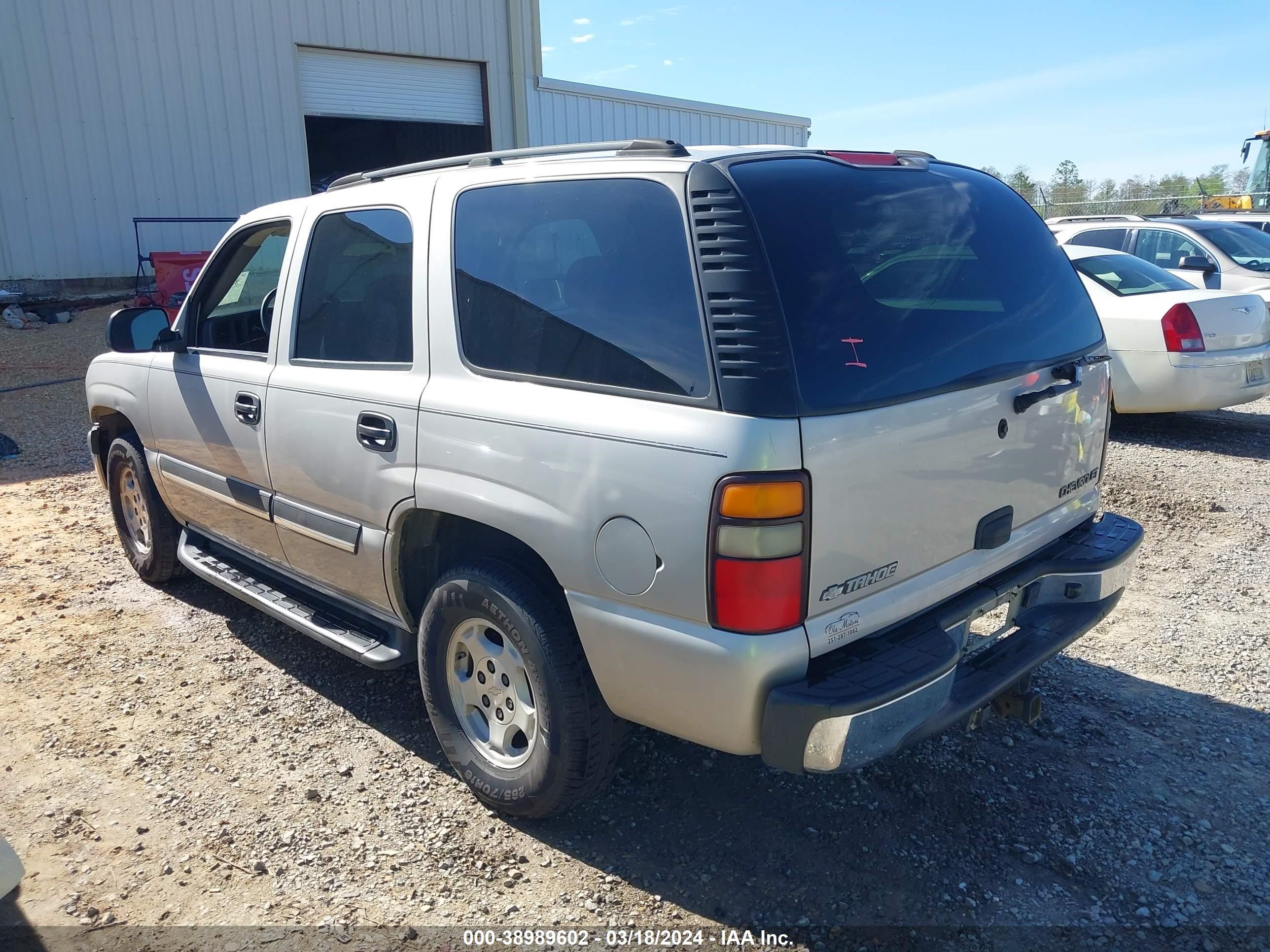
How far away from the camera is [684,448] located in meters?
2.31

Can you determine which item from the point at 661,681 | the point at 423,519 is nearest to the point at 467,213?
the point at 423,519

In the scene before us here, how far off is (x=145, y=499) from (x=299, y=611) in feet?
5.45

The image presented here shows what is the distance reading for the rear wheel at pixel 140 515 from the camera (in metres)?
4.86

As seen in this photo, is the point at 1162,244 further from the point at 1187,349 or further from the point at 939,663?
the point at 939,663

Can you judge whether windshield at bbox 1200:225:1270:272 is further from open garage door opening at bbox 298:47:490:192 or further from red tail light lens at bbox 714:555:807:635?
open garage door opening at bbox 298:47:490:192

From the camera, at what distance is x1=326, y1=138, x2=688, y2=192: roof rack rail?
8.73 feet

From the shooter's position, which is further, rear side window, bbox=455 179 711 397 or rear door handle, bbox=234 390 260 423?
rear door handle, bbox=234 390 260 423

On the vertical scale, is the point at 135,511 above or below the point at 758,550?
below

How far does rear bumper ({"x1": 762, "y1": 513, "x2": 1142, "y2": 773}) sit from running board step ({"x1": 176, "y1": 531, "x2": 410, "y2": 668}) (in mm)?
1593

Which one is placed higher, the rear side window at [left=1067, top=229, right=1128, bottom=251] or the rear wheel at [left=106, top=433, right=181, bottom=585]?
the rear side window at [left=1067, top=229, right=1128, bottom=251]

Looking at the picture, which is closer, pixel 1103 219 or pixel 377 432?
pixel 377 432

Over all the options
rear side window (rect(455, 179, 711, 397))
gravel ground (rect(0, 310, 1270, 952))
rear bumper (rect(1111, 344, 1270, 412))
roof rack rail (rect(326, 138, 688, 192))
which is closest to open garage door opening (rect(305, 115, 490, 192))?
rear bumper (rect(1111, 344, 1270, 412))

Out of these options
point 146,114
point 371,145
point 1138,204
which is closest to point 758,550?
point 146,114

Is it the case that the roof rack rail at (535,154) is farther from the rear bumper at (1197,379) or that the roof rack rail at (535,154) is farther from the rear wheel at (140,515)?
the rear bumper at (1197,379)
